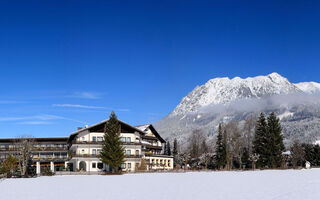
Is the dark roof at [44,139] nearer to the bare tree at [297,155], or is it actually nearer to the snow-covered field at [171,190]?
the snow-covered field at [171,190]

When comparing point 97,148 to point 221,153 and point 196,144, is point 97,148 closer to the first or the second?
point 221,153

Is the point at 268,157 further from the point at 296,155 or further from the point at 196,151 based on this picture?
the point at 196,151

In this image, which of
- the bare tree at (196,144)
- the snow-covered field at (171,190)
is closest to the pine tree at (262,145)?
the bare tree at (196,144)

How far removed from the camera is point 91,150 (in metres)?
75.1

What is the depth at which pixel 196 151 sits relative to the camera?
360 ft

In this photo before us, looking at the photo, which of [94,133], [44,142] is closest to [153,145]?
[94,133]

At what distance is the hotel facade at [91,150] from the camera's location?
74.6 metres

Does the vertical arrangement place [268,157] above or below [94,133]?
below

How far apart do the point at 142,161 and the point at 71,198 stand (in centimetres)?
5124

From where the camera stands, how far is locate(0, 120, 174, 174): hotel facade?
74.6m

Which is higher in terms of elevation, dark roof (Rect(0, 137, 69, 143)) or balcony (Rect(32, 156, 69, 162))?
dark roof (Rect(0, 137, 69, 143))

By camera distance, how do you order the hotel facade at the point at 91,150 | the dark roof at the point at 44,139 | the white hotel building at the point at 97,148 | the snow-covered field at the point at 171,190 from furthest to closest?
the dark roof at the point at 44,139 < the hotel facade at the point at 91,150 < the white hotel building at the point at 97,148 < the snow-covered field at the point at 171,190

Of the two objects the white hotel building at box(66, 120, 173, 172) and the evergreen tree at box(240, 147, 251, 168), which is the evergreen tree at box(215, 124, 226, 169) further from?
the white hotel building at box(66, 120, 173, 172)

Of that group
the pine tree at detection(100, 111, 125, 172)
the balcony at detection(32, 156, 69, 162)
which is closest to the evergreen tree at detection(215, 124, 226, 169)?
the pine tree at detection(100, 111, 125, 172)
